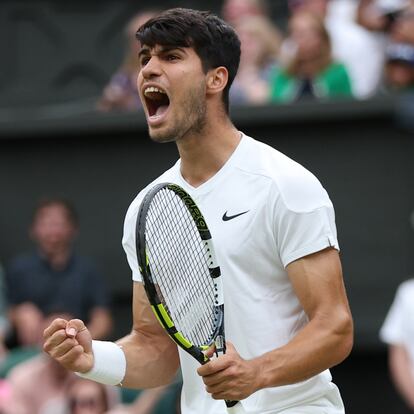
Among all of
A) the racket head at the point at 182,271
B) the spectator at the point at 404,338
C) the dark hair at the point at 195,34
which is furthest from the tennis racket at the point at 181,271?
the spectator at the point at 404,338

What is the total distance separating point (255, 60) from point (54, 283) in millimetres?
2243

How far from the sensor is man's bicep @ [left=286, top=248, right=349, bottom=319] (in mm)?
3842

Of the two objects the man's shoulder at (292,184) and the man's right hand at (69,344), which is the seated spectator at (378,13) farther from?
the man's right hand at (69,344)

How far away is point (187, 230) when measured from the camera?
4.16 meters

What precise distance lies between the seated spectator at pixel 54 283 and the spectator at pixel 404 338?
2.07 metres

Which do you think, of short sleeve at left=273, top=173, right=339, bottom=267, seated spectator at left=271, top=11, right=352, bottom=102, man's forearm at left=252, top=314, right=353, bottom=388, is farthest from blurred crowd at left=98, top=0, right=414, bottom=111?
man's forearm at left=252, top=314, right=353, bottom=388

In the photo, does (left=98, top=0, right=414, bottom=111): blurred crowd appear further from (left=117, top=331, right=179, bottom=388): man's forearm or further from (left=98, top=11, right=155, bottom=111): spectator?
(left=117, top=331, right=179, bottom=388): man's forearm

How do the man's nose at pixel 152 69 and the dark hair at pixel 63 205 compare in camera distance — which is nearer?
the man's nose at pixel 152 69

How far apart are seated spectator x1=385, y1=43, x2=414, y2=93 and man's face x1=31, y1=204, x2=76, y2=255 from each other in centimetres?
236

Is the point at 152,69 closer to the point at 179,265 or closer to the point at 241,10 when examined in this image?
the point at 179,265

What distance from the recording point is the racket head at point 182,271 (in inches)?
151

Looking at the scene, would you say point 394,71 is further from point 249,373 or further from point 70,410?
point 249,373

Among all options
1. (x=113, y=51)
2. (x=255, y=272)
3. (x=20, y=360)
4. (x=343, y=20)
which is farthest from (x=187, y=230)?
(x=113, y=51)

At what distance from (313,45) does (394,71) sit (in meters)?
0.60
